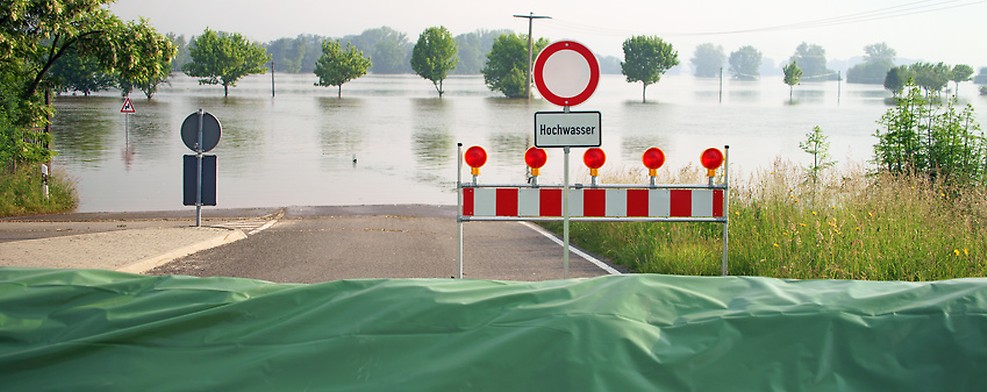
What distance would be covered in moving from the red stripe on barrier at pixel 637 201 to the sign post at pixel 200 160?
316 inches

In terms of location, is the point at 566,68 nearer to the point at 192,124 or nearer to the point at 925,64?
the point at 192,124

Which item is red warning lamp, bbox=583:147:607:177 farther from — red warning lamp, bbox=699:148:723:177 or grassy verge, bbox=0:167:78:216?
grassy verge, bbox=0:167:78:216

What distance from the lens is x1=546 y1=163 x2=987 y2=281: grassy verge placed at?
10.0 meters

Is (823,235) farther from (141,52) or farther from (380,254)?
(141,52)

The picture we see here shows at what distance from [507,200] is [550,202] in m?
0.45

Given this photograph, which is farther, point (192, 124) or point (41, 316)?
point (192, 124)

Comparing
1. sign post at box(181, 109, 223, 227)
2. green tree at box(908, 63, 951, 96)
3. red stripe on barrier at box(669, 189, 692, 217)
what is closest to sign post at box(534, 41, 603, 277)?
red stripe on barrier at box(669, 189, 692, 217)

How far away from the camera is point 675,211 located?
10227mm

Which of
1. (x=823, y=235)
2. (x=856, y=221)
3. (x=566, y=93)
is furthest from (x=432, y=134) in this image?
(x=566, y=93)

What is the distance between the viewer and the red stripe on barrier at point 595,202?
1006cm

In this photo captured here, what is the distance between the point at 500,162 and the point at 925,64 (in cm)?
2326

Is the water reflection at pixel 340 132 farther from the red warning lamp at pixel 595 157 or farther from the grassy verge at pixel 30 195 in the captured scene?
the red warning lamp at pixel 595 157

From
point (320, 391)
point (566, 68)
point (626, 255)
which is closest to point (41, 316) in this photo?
point (320, 391)

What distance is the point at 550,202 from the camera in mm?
10094
